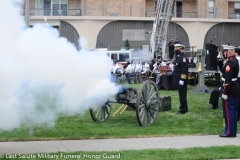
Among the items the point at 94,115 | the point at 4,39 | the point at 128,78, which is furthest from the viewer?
the point at 128,78

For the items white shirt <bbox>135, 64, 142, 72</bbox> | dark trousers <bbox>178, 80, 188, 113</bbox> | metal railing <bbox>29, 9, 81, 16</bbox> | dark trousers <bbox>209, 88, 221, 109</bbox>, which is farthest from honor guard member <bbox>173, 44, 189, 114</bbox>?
metal railing <bbox>29, 9, 81, 16</bbox>

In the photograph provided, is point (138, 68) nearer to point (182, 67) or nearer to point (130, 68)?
point (130, 68)

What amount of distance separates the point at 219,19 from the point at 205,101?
3140 centimetres

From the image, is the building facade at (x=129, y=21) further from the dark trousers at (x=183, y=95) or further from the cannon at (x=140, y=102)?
the cannon at (x=140, y=102)

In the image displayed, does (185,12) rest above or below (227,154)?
above

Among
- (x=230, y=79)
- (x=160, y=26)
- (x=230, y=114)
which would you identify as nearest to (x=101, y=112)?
(x=230, y=114)

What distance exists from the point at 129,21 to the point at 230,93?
35.1m

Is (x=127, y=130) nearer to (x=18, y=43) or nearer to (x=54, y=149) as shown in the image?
(x=54, y=149)

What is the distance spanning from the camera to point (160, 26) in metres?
34.8

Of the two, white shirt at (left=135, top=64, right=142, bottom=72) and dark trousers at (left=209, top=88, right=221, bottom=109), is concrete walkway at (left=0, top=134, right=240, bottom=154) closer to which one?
dark trousers at (left=209, top=88, right=221, bottom=109)

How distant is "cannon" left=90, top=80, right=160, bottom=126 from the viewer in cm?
1103

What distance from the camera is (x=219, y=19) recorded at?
154 ft

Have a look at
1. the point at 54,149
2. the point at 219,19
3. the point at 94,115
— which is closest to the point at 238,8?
the point at 219,19

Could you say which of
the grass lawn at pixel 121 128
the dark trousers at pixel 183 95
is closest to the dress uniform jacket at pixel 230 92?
the grass lawn at pixel 121 128
